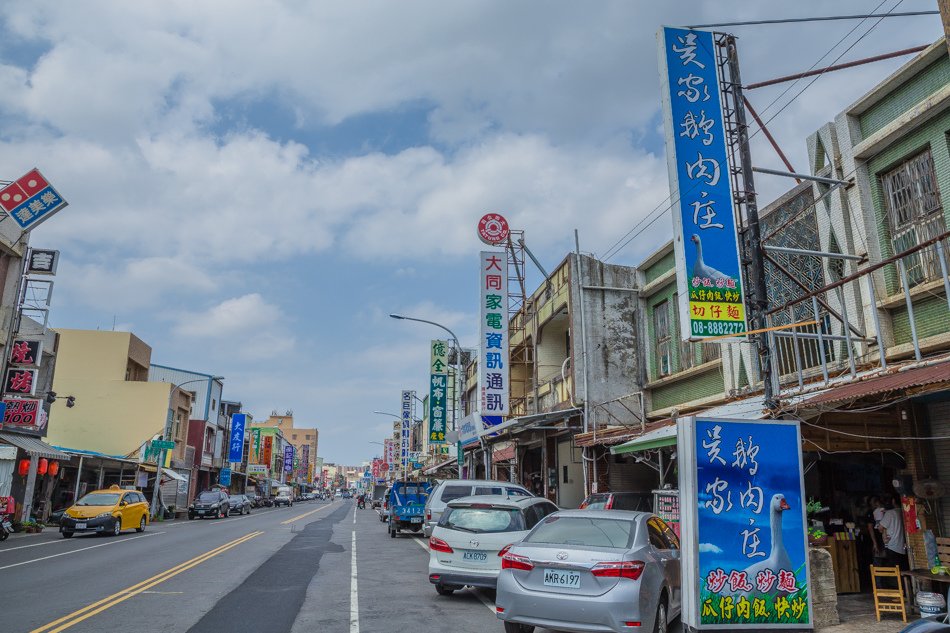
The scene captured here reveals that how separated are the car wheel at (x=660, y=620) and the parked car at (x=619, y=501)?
7602mm

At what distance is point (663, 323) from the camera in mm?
20312

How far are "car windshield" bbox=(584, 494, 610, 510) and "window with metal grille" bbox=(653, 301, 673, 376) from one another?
494 cm

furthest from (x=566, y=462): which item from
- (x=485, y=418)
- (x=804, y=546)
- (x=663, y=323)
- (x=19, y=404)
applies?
(x=19, y=404)

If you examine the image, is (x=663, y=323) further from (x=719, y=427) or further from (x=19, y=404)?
(x=19, y=404)

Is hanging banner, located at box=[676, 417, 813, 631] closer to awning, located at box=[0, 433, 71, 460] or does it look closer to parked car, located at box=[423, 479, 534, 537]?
parked car, located at box=[423, 479, 534, 537]

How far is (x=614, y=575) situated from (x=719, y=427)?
2132mm

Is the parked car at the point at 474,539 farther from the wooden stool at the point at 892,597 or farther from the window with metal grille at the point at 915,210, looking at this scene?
the window with metal grille at the point at 915,210

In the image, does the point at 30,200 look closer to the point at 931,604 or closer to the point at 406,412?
the point at 931,604

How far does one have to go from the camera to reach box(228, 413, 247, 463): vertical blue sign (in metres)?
65.4

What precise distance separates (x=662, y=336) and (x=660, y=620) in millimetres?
13858

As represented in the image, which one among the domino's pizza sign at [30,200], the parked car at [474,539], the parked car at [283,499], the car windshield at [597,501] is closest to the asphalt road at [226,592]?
the parked car at [474,539]

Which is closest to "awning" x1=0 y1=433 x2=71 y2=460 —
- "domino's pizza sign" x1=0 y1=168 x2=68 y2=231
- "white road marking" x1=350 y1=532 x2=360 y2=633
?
"domino's pizza sign" x1=0 y1=168 x2=68 y2=231

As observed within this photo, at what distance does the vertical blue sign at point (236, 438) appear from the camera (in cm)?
6538

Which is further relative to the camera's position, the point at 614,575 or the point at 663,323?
the point at 663,323
